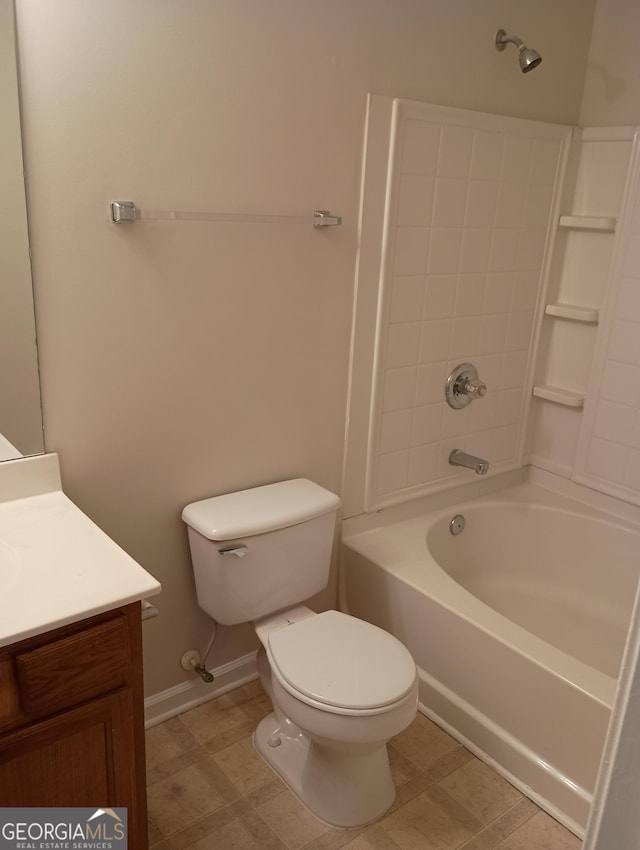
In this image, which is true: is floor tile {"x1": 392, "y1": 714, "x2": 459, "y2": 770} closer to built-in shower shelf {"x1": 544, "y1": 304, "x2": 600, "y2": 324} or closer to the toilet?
the toilet

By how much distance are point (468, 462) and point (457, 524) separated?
0.78 feet

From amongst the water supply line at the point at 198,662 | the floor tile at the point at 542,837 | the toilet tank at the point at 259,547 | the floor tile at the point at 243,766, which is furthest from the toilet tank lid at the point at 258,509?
the floor tile at the point at 542,837

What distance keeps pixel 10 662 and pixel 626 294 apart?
7.26 ft

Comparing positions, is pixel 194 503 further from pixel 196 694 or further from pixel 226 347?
pixel 196 694

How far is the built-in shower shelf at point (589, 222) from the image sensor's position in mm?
2533

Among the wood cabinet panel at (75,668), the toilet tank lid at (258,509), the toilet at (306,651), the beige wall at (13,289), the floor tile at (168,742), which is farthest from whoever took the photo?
the floor tile at (168,742)

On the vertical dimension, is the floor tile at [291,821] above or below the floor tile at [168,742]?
below

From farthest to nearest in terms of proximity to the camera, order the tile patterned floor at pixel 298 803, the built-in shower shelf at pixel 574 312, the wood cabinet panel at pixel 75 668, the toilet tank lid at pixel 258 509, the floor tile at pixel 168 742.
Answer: the built-in shower shelf at pixel 574 312
the floor tile at pixel 168 742
the toilet tank lid at pixel 258 509
the tile patterned floor at pixel 298 803
the wood cabinet panel at pixel 75 668

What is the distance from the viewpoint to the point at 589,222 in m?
2.58

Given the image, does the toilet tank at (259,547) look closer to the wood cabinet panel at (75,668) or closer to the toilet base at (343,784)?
the toilet base at (343,784)

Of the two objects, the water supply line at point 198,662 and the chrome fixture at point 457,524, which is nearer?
the water supply line at point 198,662

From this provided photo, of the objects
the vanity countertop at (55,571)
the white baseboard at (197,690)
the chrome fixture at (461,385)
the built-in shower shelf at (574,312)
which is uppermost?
the built-in shower shelf at (574,312)

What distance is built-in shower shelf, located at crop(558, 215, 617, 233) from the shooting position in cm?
253

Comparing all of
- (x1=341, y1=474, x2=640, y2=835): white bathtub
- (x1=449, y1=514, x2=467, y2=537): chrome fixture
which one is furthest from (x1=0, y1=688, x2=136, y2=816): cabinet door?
(x1=449, y1=514, x2=467, y2=537): chrome fixture
